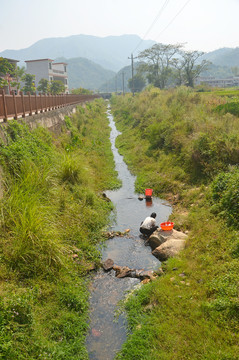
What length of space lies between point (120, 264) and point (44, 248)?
2318mm

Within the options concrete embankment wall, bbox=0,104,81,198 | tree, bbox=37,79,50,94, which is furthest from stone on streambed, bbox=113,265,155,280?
tree, bbox=37,79,50,94

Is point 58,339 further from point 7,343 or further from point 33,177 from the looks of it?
point 33,177

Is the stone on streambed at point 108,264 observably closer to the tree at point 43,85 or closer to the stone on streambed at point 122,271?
the stone on streambed at point 122,271

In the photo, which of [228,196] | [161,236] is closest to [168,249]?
Result: [161,236]

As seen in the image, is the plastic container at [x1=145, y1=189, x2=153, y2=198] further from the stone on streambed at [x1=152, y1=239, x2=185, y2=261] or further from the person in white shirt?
the stone on streambed at [x1=152, y1=239, x2=185, y2=261]

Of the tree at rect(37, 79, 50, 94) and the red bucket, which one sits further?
the tree at rect(37, 79, 50, 94)

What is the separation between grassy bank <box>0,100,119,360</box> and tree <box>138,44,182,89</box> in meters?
60.3

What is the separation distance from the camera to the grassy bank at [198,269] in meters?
4.88

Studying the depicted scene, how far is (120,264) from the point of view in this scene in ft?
25.8

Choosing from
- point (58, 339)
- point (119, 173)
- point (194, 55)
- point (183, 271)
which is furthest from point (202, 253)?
point (194, 55)

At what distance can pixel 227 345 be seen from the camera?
14.8 feet

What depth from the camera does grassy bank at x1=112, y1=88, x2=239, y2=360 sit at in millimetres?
4875

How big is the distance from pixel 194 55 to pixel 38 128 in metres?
57.3

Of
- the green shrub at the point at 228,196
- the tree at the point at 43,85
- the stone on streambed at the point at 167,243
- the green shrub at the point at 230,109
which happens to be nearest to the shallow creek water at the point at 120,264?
the stone on streambed at the point at 167,243
